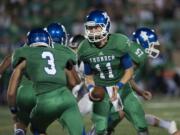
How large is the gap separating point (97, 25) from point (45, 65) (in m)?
1.03

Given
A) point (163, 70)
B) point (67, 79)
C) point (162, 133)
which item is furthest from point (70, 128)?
point (163, 70)

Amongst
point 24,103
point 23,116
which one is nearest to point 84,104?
point 23,116

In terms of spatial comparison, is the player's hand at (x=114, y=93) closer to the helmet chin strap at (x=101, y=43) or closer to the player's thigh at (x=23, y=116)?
the helmet chin strap at (x=101, y=43)

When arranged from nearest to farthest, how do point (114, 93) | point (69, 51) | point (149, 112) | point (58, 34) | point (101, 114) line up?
point (69, 51), point (114, 93), point (101, 114), point (58, 34), point (149, 112)

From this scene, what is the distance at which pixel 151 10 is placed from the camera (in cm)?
1689

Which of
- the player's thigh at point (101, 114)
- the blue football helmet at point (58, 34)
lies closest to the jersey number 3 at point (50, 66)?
the player's thigh at point (101, 114)

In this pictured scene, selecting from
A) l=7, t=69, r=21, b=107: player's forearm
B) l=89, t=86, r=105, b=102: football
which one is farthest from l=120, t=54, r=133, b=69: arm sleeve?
l=7, t=69, r=21, b=107: player's forearm

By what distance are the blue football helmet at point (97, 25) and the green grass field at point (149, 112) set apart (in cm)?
220

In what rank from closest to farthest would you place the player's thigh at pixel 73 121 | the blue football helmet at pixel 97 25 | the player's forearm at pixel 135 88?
the player's thigh at pixel 73 121 → the blue football helmet at pixel 97 25 → the player's forearm at pixel 135 88

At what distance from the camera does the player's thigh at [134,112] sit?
7.44 meters

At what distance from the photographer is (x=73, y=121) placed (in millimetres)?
6465

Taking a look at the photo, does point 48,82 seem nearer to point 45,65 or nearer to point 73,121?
point 45,65

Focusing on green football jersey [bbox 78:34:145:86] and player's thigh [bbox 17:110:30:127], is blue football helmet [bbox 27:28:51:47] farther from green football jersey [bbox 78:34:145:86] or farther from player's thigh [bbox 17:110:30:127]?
player's thigh [bbox 17:110:30:127]

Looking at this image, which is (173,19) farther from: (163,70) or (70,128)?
(70,128)
